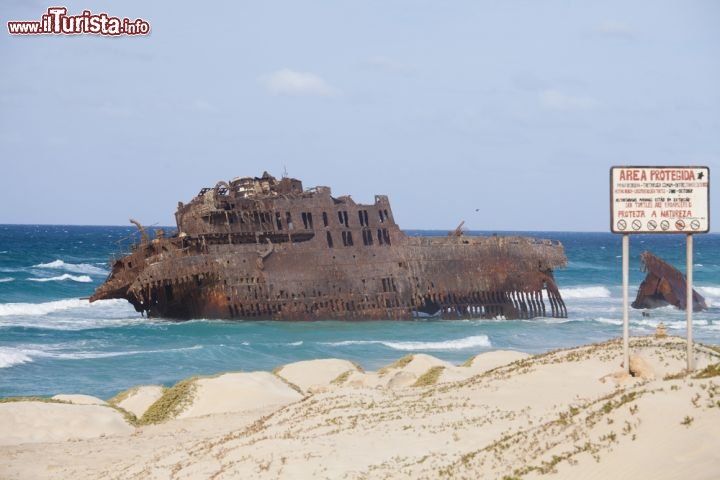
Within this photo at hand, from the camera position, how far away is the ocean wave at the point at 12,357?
3384cm

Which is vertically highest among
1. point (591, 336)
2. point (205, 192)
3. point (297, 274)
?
point (205, 192)

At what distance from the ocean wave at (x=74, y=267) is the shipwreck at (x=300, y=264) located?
136 ft

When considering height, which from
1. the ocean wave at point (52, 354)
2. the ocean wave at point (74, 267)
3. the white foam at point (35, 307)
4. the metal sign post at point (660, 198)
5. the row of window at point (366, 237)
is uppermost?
the metal sign post at point (660, 198)

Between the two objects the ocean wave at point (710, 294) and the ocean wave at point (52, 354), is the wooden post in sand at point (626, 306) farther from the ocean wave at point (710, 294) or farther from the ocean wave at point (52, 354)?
the ocean wave at point (710, 294)

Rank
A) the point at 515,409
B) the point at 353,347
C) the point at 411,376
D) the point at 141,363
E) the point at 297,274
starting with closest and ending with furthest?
the point at 515,409, the point at 411,376, the point at 141,363, the point at 353,347, the point at 297,274

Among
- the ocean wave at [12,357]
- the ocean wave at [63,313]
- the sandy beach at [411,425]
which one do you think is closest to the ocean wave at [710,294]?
the ocean wave at [63,313]

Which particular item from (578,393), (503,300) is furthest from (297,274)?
(578,393)

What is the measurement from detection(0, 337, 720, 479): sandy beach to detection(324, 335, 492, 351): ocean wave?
13.3 metres

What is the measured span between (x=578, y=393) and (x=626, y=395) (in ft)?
10.9

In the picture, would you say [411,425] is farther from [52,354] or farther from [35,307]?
[35,307]

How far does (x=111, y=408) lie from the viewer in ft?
70.6

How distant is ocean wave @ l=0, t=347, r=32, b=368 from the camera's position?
33.8 m

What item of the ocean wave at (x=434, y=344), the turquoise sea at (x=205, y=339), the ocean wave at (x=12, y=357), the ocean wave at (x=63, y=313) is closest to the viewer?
the turquoise sea at (x=205, y=339)

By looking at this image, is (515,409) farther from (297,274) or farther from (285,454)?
(297,274)
